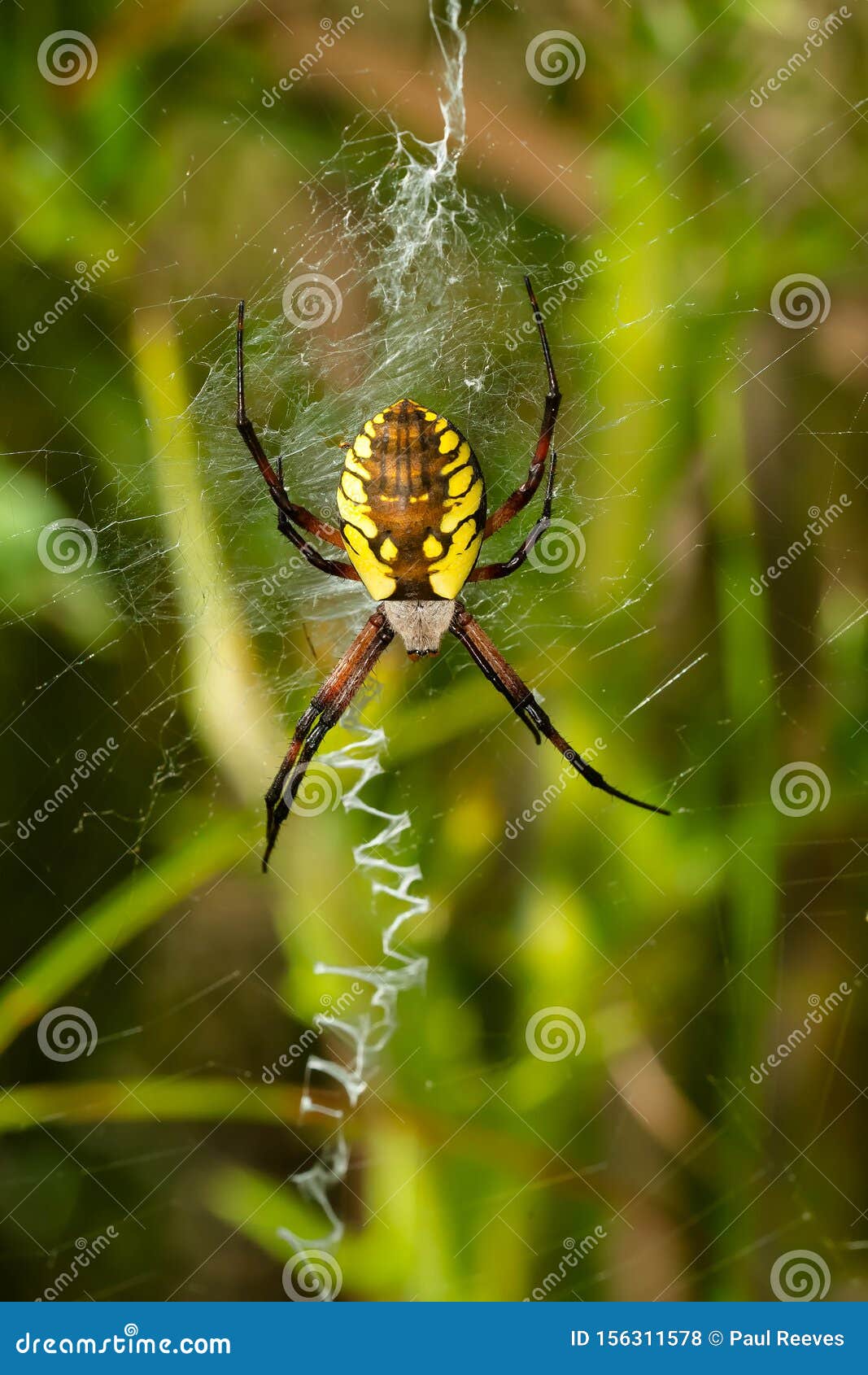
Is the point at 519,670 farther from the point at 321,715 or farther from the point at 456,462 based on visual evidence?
the point at 456,462

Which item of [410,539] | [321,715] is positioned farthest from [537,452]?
[321,715]

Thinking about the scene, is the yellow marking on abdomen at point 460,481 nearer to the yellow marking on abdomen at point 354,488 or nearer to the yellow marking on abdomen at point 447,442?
the yellow marking on abdomen at point 447,442

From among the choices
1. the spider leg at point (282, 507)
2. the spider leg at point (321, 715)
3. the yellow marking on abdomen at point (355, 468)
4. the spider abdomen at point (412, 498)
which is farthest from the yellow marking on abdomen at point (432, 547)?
the spider leg at point (321, 715)

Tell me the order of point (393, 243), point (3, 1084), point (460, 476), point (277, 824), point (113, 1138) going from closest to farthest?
1. point (460, 476)
2. point (393, 243)
3. point (277, 824)
4. point (3, 1084)
5. point (113, 1138)

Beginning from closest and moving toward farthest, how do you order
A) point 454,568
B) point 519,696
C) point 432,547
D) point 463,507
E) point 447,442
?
1. point 447,442
2. point 463,507
3. point 432,547
4. point 454,568
5. point 519,696

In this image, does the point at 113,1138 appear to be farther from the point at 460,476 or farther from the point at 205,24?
the point at 205,24

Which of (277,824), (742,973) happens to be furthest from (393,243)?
(742,973)
